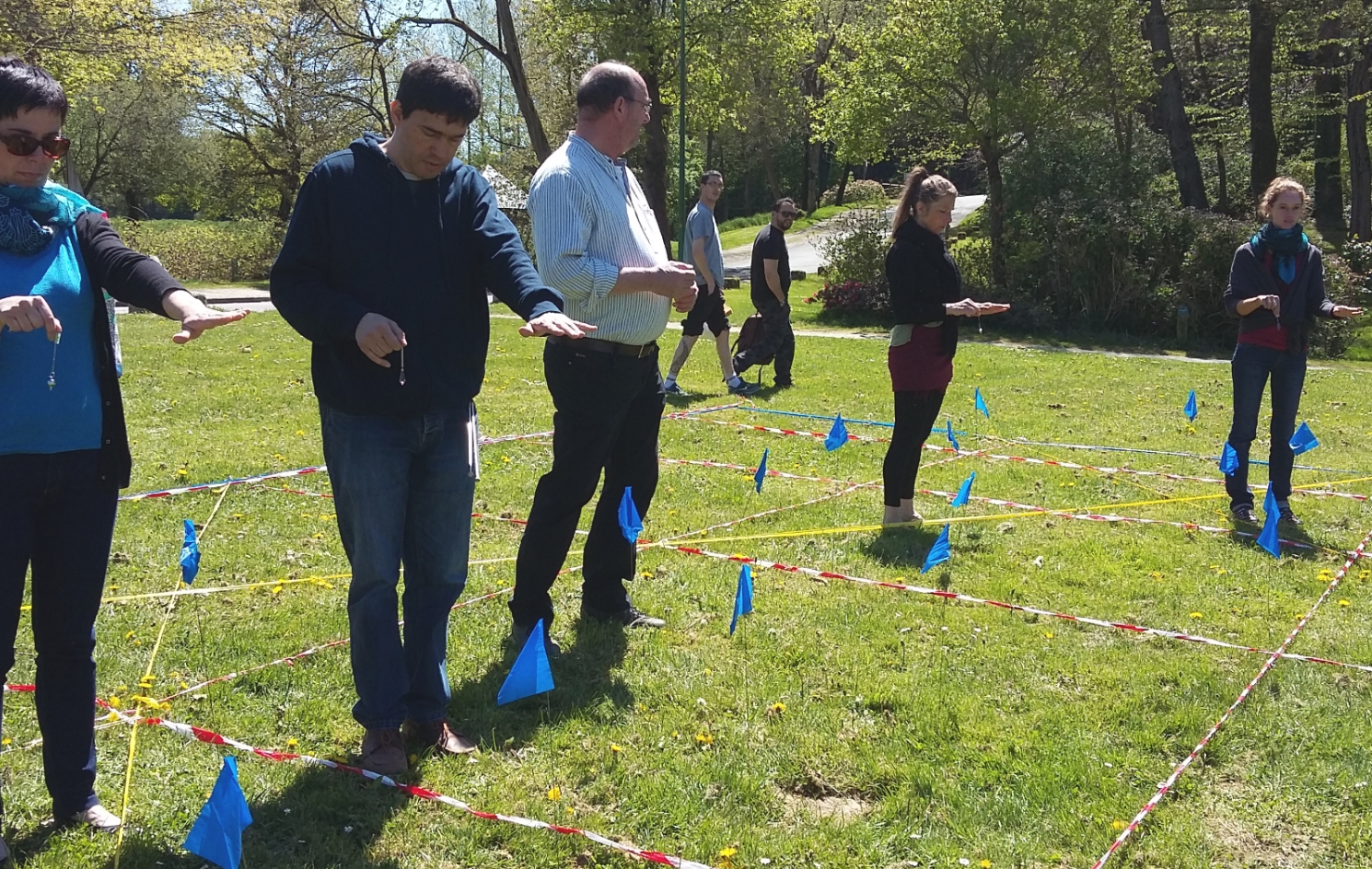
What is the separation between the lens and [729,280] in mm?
25875

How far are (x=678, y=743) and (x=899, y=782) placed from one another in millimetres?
708

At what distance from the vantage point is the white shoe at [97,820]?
304 cm

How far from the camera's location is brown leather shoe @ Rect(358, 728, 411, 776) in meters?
3.37

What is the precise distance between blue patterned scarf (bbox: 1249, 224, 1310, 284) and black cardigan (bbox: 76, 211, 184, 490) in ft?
18.1

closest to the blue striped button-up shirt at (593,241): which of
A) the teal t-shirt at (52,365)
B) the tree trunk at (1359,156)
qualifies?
the teal t-shirt at (52,365)

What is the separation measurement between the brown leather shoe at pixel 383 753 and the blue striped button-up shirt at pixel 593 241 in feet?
5.04

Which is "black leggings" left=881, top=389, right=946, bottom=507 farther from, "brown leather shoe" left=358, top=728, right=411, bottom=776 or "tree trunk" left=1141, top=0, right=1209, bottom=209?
"tree trunk" left=1141, top=0, right=1209, bottom=209

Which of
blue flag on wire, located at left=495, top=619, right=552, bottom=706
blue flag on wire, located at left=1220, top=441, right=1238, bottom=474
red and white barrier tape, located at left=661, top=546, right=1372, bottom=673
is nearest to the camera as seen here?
blue flag on wire, located at left=495, top=619, right=552, bottom=706

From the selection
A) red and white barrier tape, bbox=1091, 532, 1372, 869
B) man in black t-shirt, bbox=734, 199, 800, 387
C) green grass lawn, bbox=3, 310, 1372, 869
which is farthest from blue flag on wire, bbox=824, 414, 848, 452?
red and white barrier tape, bbox=1091, 532, 1372, 869

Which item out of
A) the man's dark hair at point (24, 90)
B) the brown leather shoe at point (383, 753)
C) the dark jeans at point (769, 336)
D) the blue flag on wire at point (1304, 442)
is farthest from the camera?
the dark jeans at point (769, 336)

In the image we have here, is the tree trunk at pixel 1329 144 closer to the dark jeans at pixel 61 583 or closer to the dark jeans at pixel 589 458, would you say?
the dark jeans at pixel 589 458

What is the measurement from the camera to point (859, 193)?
88.3 ft

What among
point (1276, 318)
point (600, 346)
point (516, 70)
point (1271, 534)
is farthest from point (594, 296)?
point (516, 70)

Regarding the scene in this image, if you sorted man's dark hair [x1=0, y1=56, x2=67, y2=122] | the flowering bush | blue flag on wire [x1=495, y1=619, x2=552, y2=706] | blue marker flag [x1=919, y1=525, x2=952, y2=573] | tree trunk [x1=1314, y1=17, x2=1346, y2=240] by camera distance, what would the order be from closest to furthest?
man's dark hair [x1=0, y1=56, x2=67, y2=122], blue flag on wire [x1=495, y1=619, x2=552, y2=706], blue marker flag [x1=919, y1=525, x2=952, y2=573], the flowering bush, tree trunk [x1=1314, y1=17, x2=1346, y2=240]
